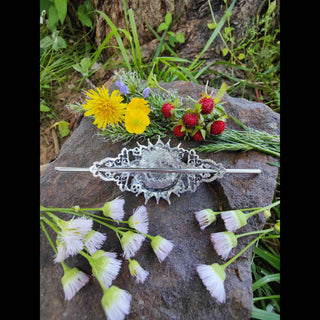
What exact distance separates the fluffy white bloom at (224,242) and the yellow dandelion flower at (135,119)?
49 centimetres

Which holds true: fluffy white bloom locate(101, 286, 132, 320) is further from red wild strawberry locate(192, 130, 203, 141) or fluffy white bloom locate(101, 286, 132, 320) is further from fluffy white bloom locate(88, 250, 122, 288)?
red wild strawberry locate(192, 130, 203, 141)

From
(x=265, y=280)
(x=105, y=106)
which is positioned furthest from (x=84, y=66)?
(x=265, y=280)

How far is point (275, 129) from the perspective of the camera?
111 centimetres

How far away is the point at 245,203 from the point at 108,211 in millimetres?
500

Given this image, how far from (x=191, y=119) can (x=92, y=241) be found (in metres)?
0.57

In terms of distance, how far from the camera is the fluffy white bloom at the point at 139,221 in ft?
2.65

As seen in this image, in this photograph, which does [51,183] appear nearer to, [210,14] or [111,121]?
[111,121]

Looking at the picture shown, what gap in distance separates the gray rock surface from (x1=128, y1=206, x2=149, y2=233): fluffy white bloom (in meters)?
0.07

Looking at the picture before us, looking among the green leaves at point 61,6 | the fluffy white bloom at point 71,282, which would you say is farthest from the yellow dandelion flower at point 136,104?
the green leaves at point 61,6

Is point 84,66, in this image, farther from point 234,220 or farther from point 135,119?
point 234,220

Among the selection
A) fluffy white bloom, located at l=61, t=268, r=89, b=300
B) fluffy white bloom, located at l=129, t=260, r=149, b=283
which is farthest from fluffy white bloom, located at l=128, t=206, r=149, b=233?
fluffy white bloom, located at l=61, t=268, r=89, b=300

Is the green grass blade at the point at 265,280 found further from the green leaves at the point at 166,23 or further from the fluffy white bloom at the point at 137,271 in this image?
the green leaves at the point at 166,23

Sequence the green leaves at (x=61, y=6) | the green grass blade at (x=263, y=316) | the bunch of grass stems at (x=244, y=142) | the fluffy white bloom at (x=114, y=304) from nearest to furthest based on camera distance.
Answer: the fluffy white bloom at (x=114, y=304), the green grass blade at (x=263, y=316), the bunch of grass stems at (x=244, y=142), the green leaves at (x=61, y=6)
